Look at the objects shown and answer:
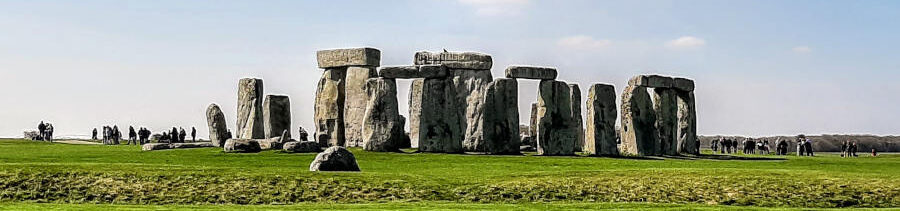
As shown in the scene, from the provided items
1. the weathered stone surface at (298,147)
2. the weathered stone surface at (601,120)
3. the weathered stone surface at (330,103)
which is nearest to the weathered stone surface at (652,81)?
the weathered stone surface at (601,120)

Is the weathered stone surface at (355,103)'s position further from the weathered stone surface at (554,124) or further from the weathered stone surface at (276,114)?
the weathered stone surface at (554,124)

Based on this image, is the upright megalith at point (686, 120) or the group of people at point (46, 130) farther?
the group of people at point (46, 130)

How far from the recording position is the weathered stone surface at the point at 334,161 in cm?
2789

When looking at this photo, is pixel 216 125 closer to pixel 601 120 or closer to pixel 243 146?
pixel 243 146

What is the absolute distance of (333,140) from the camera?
161 ft

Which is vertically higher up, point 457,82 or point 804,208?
point 457,82

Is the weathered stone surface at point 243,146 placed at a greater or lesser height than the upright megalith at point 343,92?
lesser

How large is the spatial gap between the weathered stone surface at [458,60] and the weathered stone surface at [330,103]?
11.2ft

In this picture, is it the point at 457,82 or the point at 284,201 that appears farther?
the point at 457,82

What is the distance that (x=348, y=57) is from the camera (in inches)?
1959

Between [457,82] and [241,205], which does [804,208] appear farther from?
[457,82]

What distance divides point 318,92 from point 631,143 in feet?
45.3

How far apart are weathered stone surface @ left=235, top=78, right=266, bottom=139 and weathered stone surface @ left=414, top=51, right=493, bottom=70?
705 centimetres

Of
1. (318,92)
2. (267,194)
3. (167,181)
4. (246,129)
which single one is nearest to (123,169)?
(167,181)
